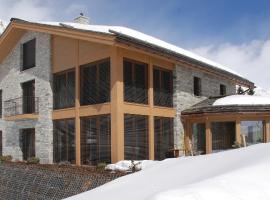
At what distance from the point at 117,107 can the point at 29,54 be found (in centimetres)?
899

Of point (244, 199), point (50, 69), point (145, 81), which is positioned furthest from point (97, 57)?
point (244, 199)

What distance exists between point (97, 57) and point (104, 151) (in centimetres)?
426

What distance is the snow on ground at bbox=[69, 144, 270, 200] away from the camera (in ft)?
14.5

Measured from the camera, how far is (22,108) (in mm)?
22422

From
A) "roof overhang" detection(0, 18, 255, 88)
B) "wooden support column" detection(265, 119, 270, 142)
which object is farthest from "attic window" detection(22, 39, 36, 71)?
"wooden support column" detection(265, 119, 270, 142)

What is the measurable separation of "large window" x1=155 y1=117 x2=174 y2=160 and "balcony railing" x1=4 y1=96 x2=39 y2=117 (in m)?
6.97

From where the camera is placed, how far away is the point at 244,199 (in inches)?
172

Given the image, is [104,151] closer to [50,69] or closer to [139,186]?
[50,69]

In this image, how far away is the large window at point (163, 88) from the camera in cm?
Result: 1888

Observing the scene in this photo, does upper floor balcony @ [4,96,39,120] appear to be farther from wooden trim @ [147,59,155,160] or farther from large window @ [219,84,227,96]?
large window @ [219,84,227,96]

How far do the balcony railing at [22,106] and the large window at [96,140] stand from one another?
174 inches

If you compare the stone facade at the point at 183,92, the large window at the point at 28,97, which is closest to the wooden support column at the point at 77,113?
the large window at the point at 28,97

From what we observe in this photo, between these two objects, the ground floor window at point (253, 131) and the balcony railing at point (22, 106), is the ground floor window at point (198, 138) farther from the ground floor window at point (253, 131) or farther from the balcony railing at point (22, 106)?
the balcony railing at point (22, 106)

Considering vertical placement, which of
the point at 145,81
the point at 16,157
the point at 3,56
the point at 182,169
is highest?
the point at 3,56
